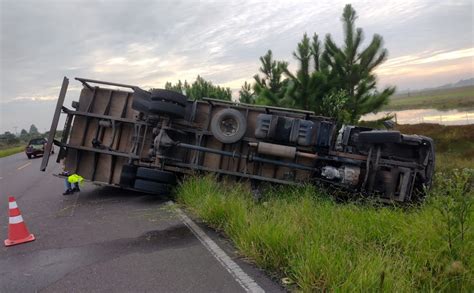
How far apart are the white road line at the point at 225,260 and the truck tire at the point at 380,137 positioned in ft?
10.8

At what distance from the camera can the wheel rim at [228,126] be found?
24.0 ft

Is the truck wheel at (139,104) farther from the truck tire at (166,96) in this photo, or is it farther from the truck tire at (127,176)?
the truck tire at (127,176)

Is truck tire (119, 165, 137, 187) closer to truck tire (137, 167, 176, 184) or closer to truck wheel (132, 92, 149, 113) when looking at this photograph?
truck tire (137, 167, 176, 184)

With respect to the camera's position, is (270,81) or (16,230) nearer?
(16,230)

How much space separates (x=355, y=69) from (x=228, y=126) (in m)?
7.44

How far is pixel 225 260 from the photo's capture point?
12.8 feet

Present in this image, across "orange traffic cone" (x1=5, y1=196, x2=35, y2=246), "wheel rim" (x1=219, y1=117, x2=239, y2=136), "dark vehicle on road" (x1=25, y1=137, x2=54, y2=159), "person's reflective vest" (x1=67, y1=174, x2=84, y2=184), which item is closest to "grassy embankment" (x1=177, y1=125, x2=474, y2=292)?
"wheel rim" (x1=219, y1=117, x2=239, y2=136)

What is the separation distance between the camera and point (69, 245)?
473cm

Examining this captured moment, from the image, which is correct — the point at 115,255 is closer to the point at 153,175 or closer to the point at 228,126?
the point at 153,175

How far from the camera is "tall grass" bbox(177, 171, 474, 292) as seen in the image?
9.57ft

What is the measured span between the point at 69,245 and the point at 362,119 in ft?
38.2

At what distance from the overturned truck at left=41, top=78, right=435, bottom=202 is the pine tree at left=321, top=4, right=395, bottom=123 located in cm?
645

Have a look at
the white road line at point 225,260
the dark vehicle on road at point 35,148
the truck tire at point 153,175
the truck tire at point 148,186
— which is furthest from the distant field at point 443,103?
the dark vehicle on road at point 35,148

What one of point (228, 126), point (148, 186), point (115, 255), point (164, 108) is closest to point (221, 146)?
point (228, 126)
